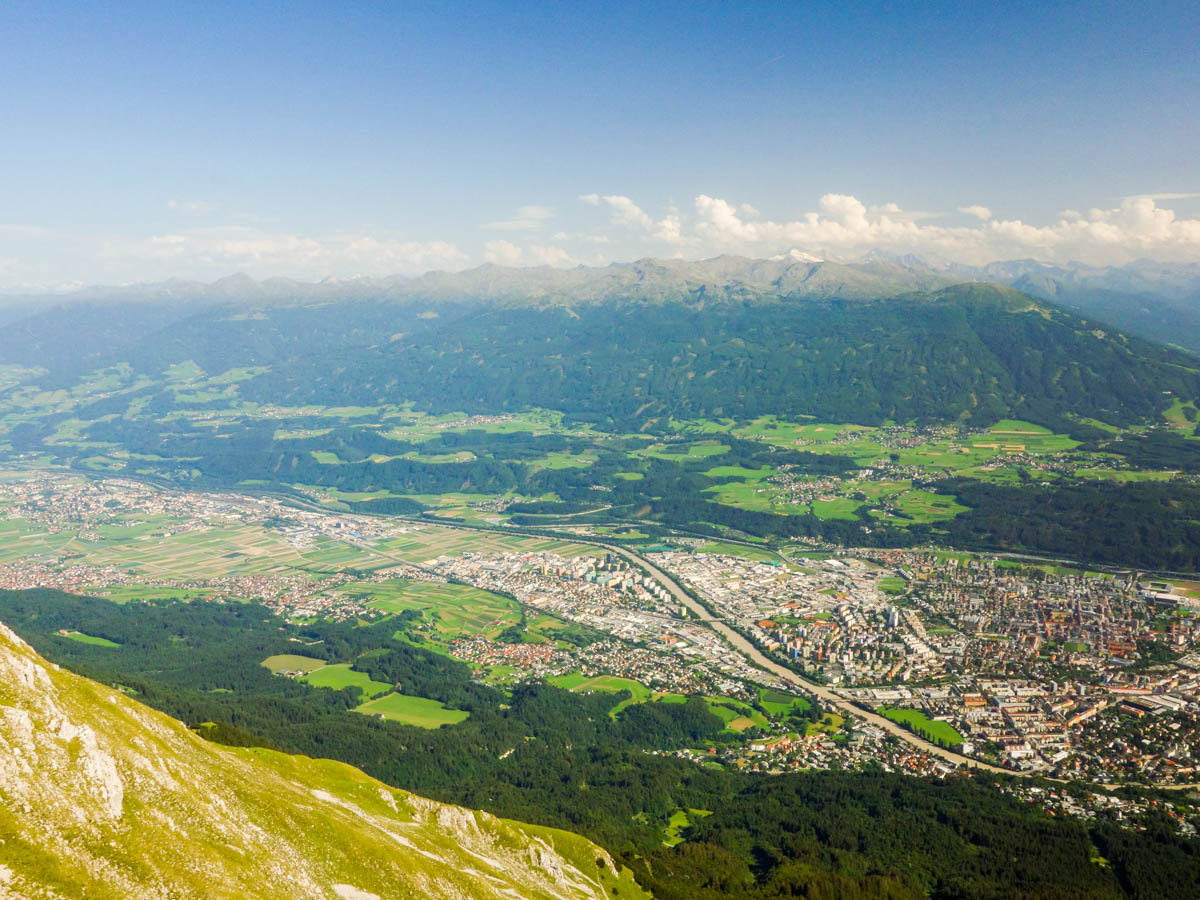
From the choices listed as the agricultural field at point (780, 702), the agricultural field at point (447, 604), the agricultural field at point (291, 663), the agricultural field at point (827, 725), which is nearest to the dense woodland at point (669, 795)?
the agricultural field at point (291, 663)

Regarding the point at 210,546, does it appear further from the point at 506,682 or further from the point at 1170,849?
the point at 1170,849

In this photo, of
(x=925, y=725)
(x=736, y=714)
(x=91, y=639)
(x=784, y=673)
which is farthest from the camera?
(x=91, y=639)

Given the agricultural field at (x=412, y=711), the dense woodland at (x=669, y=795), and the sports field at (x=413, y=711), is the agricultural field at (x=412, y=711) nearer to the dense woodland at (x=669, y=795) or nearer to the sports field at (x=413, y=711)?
the sports field at (x=413, y=711)

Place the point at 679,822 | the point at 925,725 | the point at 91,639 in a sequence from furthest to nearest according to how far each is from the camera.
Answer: the point at 91,639 → the point at 925,725 → the point at 679,822

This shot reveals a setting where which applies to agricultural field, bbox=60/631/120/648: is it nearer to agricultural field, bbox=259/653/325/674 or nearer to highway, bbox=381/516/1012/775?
agricultural field, bbox=259/653/325/674

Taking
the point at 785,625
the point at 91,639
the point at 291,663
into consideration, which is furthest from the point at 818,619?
the point at 91,639

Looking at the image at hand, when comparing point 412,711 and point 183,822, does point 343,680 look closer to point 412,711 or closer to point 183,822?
point 412,711
